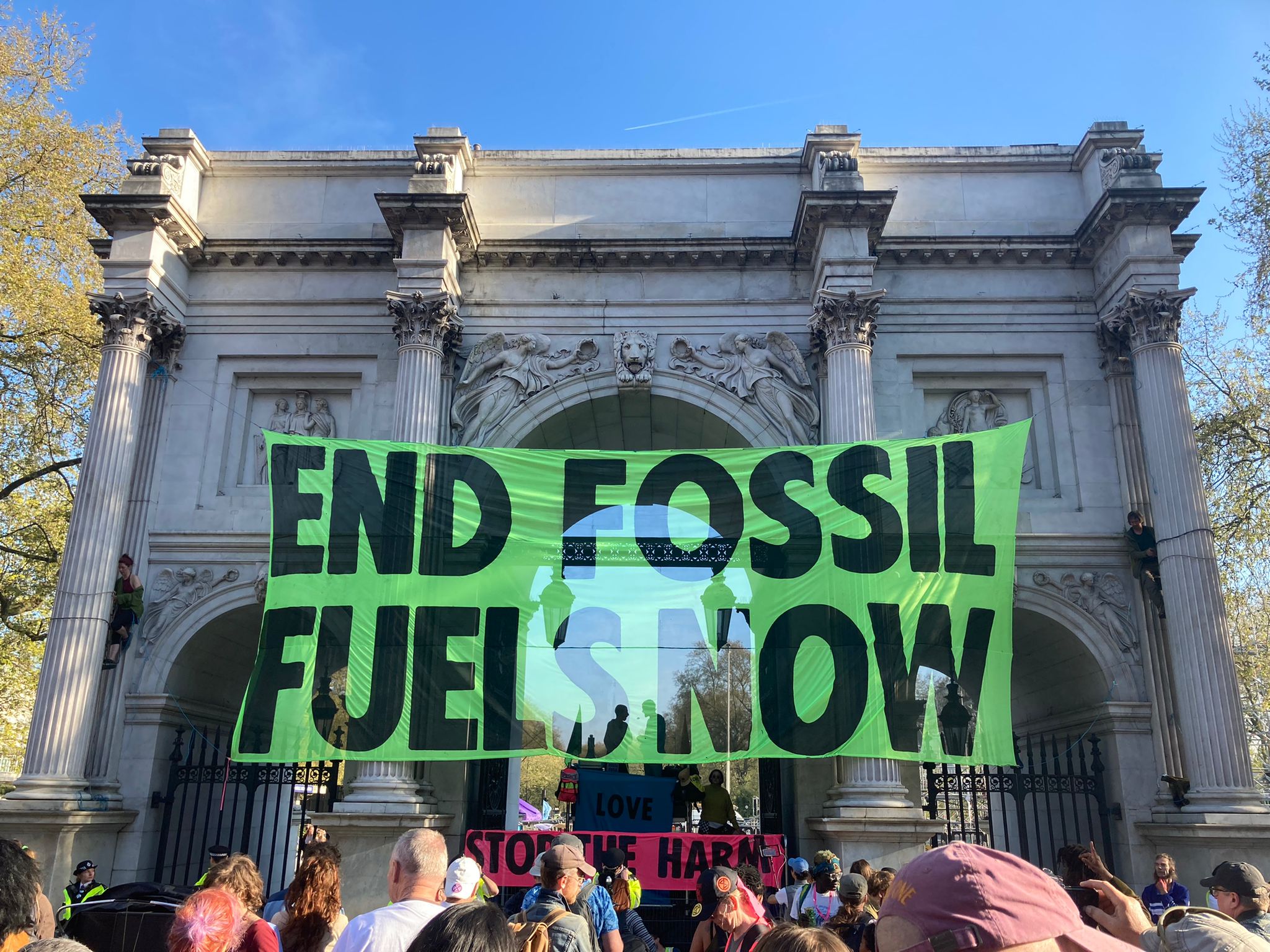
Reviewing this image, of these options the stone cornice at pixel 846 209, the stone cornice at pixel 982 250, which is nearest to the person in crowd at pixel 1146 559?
the stone cornice at pixel 982 250

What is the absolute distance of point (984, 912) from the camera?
1.78 metres

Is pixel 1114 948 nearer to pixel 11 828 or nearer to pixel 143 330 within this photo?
pixel 11 828

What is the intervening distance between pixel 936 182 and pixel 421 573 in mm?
13437

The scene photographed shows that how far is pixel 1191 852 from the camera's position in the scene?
1490cm

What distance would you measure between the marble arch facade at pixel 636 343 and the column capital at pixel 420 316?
5cm

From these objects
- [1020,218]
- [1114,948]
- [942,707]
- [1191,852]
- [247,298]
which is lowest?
[1191,852]

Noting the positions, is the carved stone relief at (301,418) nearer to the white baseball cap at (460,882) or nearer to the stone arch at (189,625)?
the stone arch at (189,625)

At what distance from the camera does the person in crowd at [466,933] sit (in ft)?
8.77

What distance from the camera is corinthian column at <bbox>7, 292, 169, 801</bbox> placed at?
15828 mm

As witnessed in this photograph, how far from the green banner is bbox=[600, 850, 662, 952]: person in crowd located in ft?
18.4

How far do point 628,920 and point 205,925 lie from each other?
4.32 metres

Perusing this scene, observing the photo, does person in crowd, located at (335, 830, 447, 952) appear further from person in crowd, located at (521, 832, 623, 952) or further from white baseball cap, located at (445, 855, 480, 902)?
person in crowd, located at (521, 832, 623, 952)

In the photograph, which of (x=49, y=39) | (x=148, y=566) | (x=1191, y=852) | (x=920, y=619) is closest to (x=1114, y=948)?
(x=920, y=619)

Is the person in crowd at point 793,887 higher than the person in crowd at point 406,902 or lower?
lower
